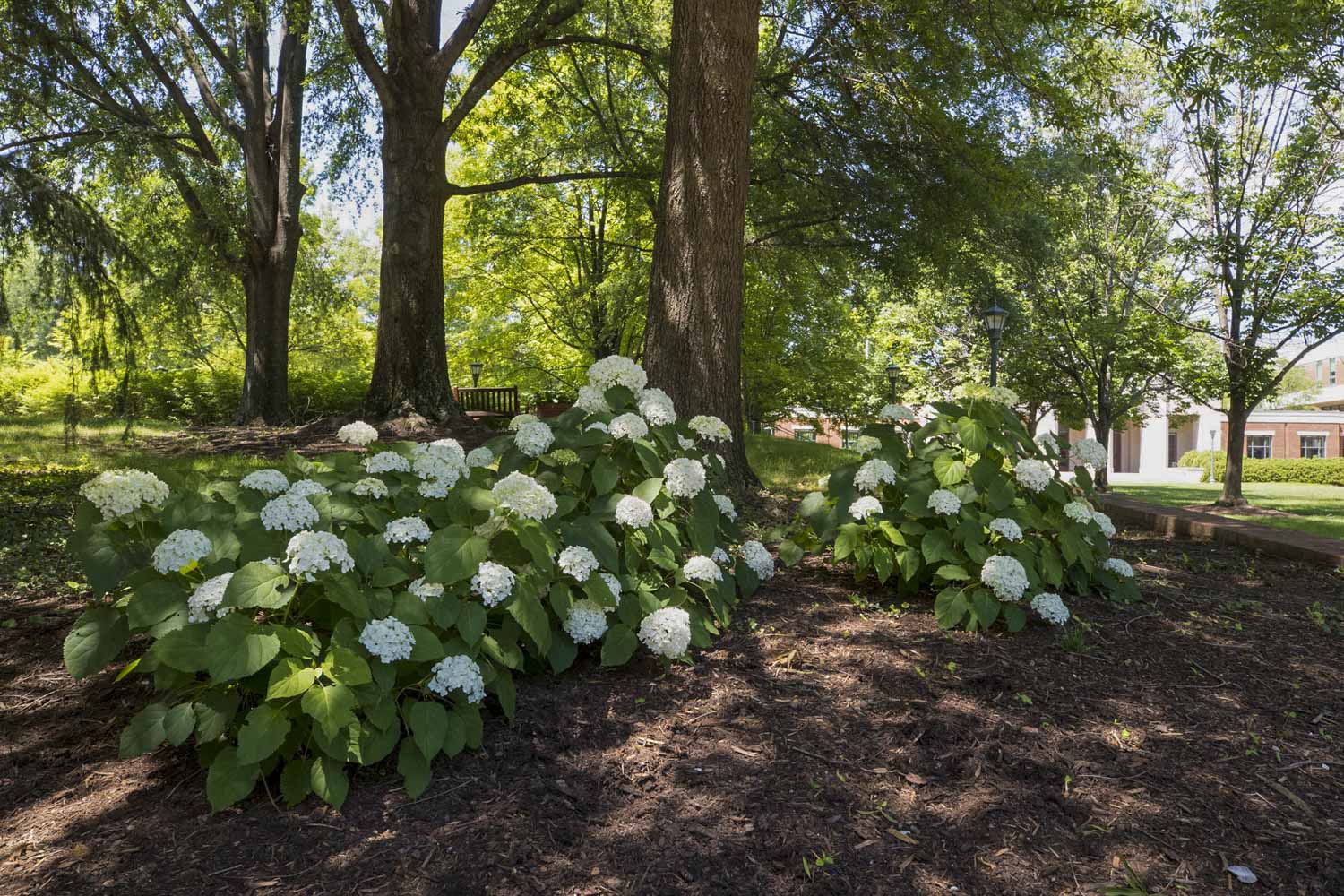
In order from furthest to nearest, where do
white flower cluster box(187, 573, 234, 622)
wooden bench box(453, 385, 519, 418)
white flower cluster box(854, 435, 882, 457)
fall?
wooden bench box(453, 385, 519, 418), white flower cluster box(854, 435, 882, 457), white flower cluster box(187, 573, 234, 622)

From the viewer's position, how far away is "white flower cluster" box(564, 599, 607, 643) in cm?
255

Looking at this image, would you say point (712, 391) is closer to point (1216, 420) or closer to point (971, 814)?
point (971, 814)

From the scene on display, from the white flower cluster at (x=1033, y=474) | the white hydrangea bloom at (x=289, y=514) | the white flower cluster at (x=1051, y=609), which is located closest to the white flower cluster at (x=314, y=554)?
the white hydrangea bloom at (x=289, y=514)

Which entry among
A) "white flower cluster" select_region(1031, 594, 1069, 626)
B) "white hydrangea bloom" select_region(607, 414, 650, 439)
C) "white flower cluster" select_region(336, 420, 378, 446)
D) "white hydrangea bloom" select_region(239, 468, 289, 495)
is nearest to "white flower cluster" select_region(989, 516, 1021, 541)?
"white flower cluster" select_region(1031, 594, 1069, 626)

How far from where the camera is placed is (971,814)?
2.08 meters

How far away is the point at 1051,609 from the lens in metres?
3.12

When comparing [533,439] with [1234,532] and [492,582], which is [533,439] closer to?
[492,582]

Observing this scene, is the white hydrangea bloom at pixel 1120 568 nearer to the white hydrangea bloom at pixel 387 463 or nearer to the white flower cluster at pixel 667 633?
the white flower cluster at pixel 667 633

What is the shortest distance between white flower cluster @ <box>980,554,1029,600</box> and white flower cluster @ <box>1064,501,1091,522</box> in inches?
17.2

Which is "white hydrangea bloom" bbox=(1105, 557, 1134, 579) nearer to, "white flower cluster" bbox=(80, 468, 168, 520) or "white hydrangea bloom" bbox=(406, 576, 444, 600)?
"white hydrangea bloom" bbox=(406, 576, 444, 600)

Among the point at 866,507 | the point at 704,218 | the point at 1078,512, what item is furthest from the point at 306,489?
the point at 704,218

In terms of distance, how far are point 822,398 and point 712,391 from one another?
19.3 metres

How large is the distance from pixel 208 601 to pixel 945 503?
Result: 2.58 m

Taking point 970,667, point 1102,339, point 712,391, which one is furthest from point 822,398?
point 970,667
